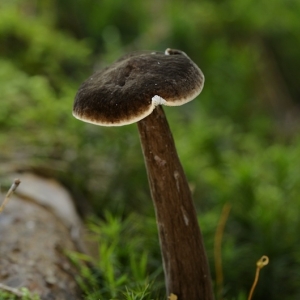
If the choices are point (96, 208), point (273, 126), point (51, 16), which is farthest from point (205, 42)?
point (96, 208)

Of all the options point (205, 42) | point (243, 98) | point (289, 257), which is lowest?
point (289, 257)

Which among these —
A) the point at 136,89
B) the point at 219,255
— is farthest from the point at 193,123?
the point at 136,89

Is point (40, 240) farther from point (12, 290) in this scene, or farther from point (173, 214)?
point (173, 214)

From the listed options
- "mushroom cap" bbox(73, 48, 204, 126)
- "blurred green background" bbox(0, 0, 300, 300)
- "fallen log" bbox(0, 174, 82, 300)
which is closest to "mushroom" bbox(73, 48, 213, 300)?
"mushroom cap" bbox(73, 48, 204, 126)

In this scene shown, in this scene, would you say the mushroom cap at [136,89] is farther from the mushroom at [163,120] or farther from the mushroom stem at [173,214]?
the mushroom stem at [173,214]

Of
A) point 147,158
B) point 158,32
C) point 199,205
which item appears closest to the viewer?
point 147,158

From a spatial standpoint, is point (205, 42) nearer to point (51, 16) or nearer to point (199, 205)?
point (51, 16)
